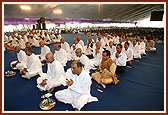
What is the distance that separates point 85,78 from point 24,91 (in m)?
1.78

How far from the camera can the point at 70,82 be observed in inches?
83.4

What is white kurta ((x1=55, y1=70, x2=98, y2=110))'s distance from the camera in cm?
220

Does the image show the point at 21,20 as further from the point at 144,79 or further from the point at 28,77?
the point at 144,79

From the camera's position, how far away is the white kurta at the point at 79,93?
86.7 inches

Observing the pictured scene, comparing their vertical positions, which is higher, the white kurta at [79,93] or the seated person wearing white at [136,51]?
the seated person wearing white at [136,51]

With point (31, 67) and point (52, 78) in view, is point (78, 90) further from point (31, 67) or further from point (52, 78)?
point (31, 67)

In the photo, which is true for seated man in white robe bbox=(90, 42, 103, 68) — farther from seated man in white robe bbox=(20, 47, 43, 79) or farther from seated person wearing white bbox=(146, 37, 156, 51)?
seated person wearing white bbox=(146, 37, 156, 51)

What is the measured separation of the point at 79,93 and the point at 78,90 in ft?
0.36

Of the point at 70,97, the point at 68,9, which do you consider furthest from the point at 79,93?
the point at 68,9

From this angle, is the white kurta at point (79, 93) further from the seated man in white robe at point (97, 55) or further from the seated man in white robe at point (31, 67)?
the seated man in white robe at point (97, 55)

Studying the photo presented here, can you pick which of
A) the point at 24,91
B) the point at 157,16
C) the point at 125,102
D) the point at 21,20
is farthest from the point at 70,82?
Result: the point at 157,16

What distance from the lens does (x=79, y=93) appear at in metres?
2.37

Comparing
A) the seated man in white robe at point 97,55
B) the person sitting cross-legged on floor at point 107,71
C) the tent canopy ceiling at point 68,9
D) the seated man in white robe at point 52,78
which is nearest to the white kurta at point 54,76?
the seated man in white robe at point 52,78

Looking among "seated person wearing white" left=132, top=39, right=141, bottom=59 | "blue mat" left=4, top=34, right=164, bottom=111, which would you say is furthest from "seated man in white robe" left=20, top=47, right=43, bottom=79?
"seated person wearing white" left=132, top=39, right=141, bottom=59
